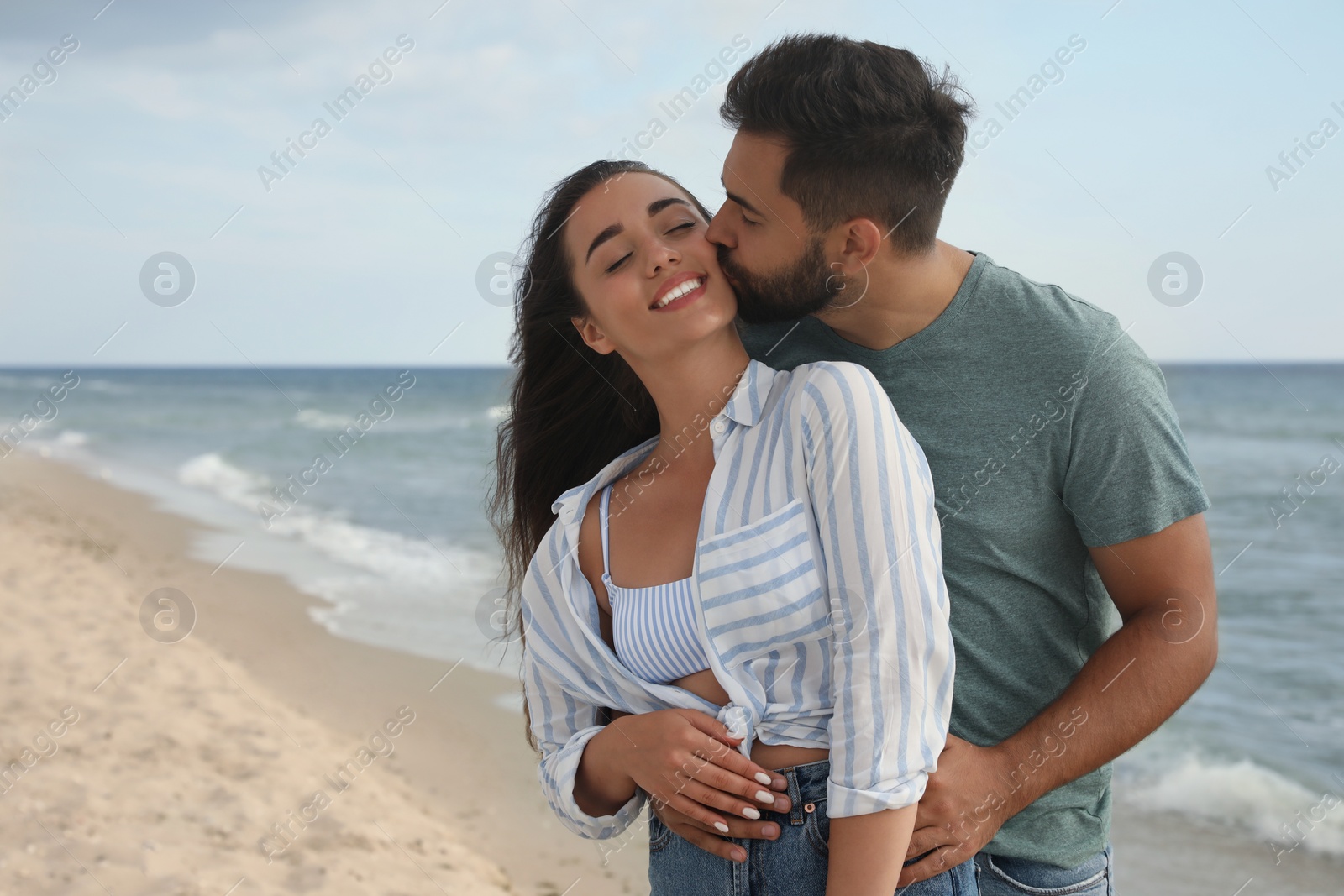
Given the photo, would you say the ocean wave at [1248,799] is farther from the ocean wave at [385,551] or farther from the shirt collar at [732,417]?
the ocean wave at [385,551]

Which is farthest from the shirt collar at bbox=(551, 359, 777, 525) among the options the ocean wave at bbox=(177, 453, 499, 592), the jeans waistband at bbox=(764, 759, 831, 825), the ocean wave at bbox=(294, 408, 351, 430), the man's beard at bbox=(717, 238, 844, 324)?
the ocean wave at bbox=(294, 408, 351, 430)

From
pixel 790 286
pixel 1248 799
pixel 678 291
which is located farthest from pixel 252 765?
pixel 1248 799

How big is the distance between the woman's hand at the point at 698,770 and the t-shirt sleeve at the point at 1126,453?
769 millimetres

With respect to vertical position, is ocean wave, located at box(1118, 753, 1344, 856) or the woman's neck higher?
Answer: the woman's neck

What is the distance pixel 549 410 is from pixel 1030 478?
3.72 feet

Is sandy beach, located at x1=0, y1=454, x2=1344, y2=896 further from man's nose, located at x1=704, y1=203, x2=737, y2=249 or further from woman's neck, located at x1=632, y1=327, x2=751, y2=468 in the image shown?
man's nose, located at x1=704, y1=203, x2=737, y2=249

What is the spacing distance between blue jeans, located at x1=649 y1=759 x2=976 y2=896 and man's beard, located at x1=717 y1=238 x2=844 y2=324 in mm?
857

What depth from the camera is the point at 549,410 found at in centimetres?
245

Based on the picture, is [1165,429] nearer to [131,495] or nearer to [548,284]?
[548,284]

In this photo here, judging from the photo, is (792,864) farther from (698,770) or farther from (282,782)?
(282,782)

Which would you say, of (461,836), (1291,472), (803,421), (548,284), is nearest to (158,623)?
(461,836)

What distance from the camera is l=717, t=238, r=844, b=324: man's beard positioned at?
6.37ft

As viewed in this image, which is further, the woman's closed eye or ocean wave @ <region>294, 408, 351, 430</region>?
ocean wave @ <region>294, 408, 351, 430</region>

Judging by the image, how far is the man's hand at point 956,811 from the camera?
5.43 feet
